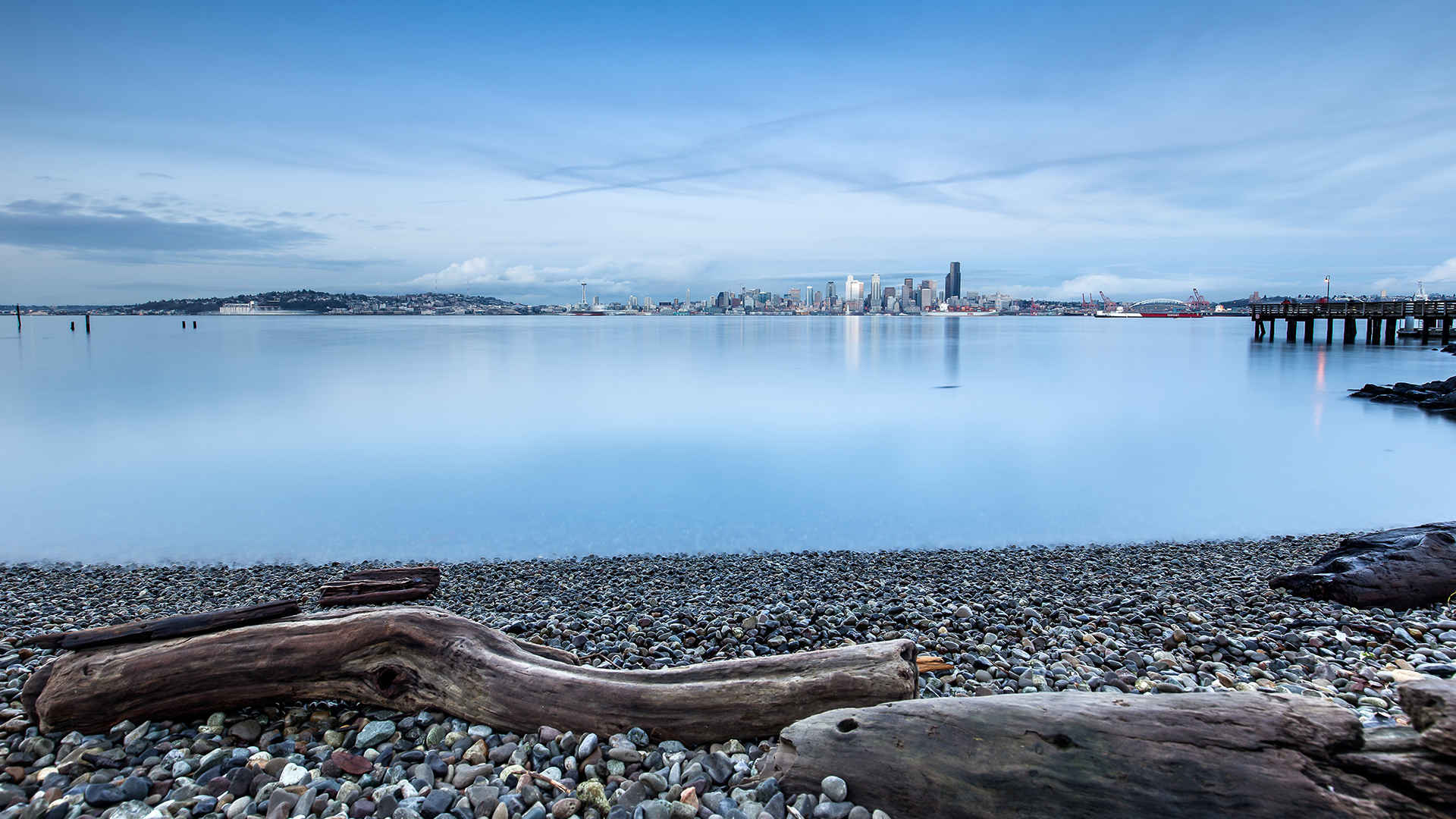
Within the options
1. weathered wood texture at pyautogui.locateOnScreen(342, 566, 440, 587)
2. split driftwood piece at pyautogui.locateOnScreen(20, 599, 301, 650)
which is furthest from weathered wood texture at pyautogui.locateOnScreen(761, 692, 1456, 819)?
weathered wood texture at pyautogui.locateOnScreen(342, 566, 440, 587)

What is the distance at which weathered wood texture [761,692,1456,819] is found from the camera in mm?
2863

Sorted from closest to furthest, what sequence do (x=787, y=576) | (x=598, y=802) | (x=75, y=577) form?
(x=598, y=802) < (x=787, y=576) < (x=75, y=577)

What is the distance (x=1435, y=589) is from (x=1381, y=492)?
9795mm

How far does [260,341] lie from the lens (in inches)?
2862

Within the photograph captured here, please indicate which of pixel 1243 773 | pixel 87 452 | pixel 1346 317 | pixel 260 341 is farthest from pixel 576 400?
pixel 1346 317

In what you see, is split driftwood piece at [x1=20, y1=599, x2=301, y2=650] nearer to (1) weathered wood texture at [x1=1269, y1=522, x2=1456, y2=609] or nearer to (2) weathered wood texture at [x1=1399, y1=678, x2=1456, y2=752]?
Result: (2) weathered wood texture at [x1=1399, y1=678, x2=1456, y2=752]

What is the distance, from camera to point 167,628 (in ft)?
13.9

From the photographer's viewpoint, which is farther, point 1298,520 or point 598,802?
point 1298,520

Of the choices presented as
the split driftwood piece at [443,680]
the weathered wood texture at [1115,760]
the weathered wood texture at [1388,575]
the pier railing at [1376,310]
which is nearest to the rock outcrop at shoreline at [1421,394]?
the weathered wood texture at [1388,575]

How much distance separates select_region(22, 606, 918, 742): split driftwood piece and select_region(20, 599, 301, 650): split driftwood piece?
0.07m

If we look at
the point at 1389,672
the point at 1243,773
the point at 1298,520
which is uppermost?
the point at 1243,773

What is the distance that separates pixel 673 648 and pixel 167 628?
2.95 meters

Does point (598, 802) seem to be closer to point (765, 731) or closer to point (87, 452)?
point (765, 731)

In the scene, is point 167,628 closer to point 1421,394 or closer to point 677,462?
point 677,462
